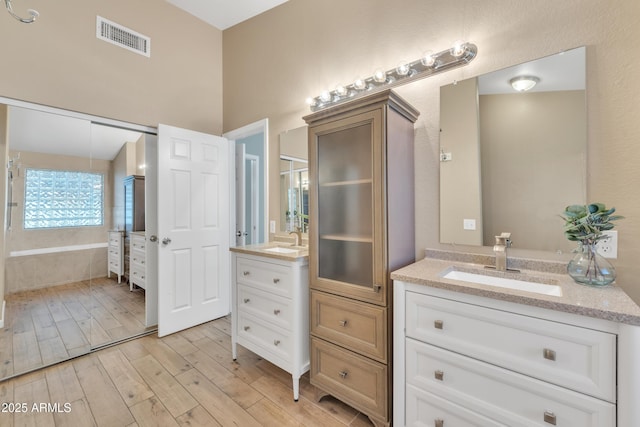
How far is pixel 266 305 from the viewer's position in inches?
77.8

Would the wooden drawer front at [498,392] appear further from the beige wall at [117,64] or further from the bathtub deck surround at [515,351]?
the beige wall at [117,64]

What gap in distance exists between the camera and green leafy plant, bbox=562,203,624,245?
3.74 feet

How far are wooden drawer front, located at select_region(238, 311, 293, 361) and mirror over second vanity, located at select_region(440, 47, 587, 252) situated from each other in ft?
4.12

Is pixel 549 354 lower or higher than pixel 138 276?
higher

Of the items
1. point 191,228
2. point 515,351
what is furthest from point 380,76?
point 191,228

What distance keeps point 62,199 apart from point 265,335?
6.84 ft

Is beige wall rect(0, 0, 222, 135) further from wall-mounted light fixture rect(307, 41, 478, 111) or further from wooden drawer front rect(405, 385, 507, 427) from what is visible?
wooden drawer front rect(405, 385, 507, 427)

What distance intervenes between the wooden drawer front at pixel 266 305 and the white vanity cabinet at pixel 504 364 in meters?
0.77

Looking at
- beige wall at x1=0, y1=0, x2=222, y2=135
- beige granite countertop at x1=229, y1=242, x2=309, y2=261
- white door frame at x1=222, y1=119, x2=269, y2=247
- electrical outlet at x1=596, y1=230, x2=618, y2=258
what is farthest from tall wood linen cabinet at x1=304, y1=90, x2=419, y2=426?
beige wall at x1=0, y1=0, x2=222, y2=135

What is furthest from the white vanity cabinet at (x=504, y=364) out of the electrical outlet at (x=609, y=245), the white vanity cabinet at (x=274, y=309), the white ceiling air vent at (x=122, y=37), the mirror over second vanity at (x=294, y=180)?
the white ceiling air vent at (x=122, y=37)

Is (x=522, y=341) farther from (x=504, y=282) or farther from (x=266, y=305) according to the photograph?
(x=266, y=305)

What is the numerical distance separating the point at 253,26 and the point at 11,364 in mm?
3652

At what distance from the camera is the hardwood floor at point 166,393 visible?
162 cm

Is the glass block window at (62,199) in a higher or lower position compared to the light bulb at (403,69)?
lower
